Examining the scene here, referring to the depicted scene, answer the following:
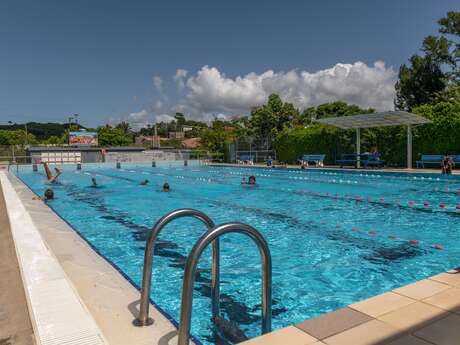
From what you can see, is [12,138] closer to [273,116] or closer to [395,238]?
[273,116]

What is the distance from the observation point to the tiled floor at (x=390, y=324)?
87.3 inches

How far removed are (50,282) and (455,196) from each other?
465 inches

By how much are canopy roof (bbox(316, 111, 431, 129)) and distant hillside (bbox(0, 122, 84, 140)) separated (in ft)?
420

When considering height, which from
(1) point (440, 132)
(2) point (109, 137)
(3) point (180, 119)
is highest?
(3) point (180, 119)

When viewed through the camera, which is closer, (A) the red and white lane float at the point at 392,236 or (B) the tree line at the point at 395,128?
(A) the red and white lane float at the point at 392,236

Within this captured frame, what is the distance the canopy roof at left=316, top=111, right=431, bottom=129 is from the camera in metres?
17.5

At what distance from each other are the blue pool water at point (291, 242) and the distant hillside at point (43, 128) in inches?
5246

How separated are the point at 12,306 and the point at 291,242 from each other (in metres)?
4.57

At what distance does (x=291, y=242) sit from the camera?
654cm

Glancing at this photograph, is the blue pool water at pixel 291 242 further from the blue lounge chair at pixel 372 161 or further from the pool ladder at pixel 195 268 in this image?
the blue lounge chair at pixel 372 161

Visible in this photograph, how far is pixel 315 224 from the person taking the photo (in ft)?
25.6

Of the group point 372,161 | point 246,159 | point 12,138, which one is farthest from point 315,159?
point 12,138

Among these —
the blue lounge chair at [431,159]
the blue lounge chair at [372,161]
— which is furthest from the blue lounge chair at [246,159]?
the blue lounge chair at [431,159]

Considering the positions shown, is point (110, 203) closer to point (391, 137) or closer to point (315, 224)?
point (315, 224)
